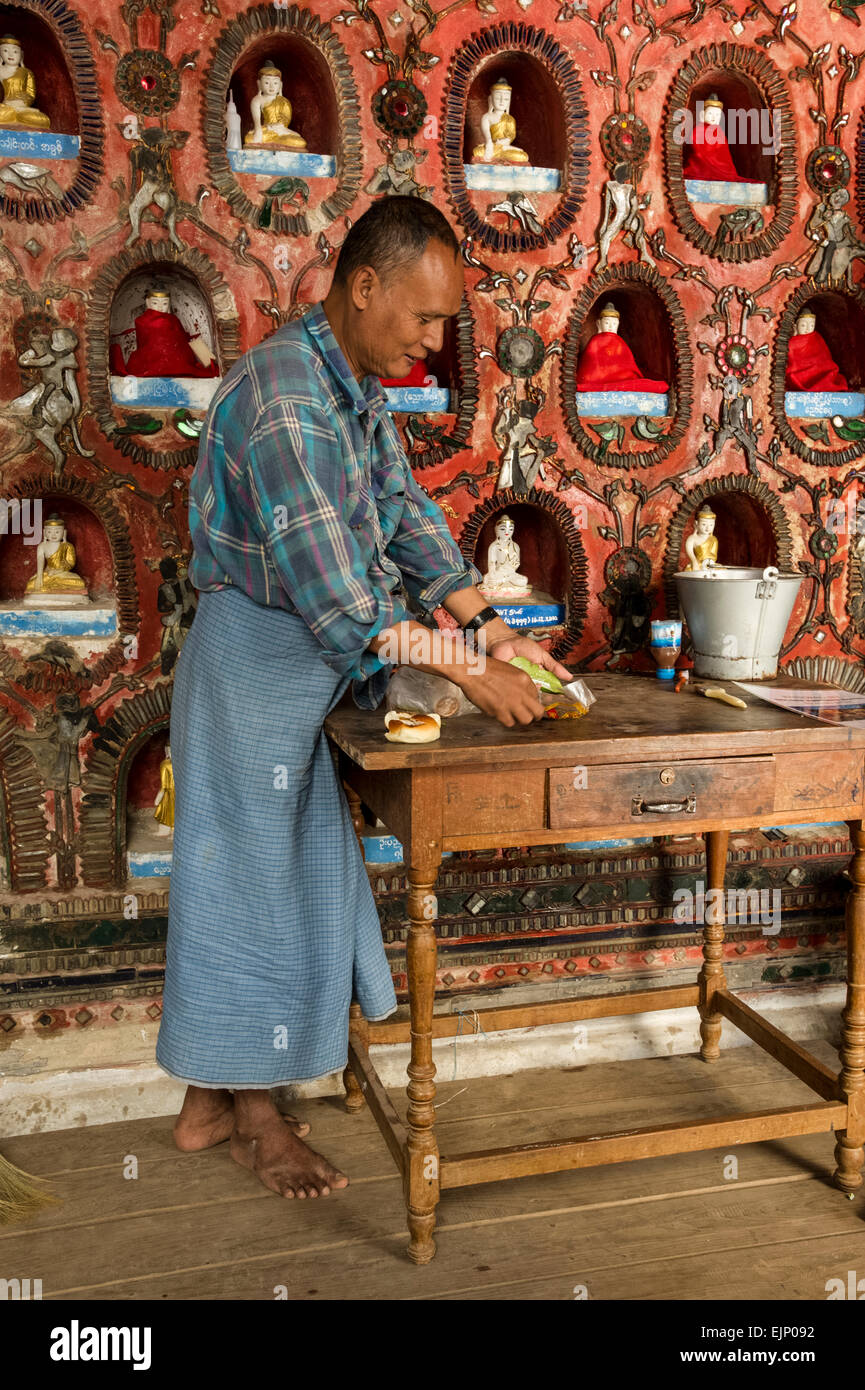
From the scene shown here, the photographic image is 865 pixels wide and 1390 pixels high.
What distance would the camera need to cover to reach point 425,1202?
2.31 metres

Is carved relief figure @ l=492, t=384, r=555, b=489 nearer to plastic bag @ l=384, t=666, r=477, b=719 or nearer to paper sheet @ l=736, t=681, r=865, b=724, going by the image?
paper sheet @ l=736, t=681, r=865, b=724

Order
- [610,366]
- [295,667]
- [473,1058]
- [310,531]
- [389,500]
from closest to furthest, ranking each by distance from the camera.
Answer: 1. [310,531]
2. [295,667]
3. [389,500]
4. [473,1058]
5. [610,366]

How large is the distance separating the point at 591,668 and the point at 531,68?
1738 millimetres

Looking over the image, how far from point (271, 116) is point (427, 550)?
1.29 metres

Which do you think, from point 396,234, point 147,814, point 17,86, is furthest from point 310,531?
point 17,86

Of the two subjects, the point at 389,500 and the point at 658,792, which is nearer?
the point at 658,792

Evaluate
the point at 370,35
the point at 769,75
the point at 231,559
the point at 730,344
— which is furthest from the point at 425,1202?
the point at 769,75

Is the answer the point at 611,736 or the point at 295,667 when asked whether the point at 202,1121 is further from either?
the point at 611,736

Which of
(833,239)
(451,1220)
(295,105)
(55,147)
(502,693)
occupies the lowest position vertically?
(451,1220)

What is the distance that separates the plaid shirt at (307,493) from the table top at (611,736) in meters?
0.20

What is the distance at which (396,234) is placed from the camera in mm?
2143

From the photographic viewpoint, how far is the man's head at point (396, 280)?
215 cm

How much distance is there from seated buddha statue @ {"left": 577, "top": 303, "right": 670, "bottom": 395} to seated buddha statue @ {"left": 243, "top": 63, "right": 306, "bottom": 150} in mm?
1003

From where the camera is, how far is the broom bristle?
247cm
